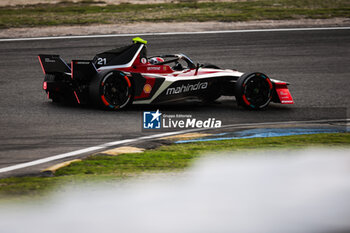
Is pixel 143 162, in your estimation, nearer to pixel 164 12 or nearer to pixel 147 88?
pixel 147 88

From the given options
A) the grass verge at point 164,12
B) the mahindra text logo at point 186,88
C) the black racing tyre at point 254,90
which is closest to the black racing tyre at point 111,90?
the mahindra text logo at point 186,88

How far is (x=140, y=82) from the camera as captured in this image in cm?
1120

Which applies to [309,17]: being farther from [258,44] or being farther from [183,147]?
[183,147]

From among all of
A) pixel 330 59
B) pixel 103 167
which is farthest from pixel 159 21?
pixel 103 167

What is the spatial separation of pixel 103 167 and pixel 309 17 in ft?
52.7

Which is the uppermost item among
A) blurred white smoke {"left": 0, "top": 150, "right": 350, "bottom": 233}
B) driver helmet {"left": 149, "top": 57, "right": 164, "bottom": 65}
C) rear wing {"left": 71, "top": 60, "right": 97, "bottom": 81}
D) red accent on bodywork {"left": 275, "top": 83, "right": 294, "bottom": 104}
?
driver helmet {"left": 149, "top": 57, "right": 164, "bottom": 65}

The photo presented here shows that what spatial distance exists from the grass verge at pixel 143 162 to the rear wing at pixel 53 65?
3.24m

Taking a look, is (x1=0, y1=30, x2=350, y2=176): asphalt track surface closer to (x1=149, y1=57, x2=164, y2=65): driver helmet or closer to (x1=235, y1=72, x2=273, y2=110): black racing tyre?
(x1=235, y1=72, x2=273, y2=110): black racing tyre

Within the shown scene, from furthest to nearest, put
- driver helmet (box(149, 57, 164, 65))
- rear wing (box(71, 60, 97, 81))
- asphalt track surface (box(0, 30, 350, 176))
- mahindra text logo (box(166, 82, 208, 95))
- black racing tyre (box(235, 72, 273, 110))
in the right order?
driver helmet (box(149, 57, 164, 65)), black racing tyre (box(235, 72, 273, 110)), mahindra text logo (box(166, 82, 208, 95)), rear wing (box(71, 60, 97, 81)), asphalt track surface (box(0, 30, 350, 176))

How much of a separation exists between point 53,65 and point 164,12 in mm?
11902

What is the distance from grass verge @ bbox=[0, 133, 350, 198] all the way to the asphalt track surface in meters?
0.91

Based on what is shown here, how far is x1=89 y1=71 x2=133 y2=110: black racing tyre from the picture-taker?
35.6 ft

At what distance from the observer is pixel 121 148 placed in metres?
8.66

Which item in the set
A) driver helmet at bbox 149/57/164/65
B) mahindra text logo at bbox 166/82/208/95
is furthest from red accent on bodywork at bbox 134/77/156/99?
driver helmet at bbox 149/57/164/65
